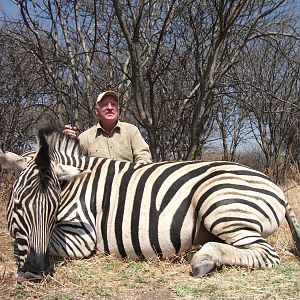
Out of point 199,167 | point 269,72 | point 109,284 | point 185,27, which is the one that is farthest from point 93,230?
point 269,72

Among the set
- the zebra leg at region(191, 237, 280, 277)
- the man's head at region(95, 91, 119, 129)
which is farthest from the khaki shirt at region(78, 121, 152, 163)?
the zebra leg at region(191, 237, 280, 277)

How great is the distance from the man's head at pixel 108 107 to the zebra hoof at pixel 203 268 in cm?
225

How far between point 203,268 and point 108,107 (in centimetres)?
235

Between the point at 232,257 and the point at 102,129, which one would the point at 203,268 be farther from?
the point at 102,129

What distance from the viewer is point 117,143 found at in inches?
195

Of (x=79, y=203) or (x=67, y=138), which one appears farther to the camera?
(x=67, y=138)

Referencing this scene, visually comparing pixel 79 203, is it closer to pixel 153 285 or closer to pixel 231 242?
pixel 153 285

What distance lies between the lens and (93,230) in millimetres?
3537

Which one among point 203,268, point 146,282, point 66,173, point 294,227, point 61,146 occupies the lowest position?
point 146,282

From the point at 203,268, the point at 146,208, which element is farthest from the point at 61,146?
the point at 203,268

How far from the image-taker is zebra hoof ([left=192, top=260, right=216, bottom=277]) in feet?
9.83

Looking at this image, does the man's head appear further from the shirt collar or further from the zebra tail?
the zebra tail

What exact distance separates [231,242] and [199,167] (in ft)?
2.23

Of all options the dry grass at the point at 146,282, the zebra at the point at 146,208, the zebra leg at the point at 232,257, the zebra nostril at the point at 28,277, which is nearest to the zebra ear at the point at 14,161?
the zebra at the point at 146,208
